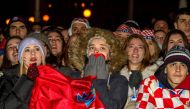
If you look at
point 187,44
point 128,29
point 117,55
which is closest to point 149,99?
point 117,55

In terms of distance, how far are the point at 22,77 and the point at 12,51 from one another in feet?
5.71

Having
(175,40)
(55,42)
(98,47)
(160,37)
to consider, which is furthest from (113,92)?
(160,37)

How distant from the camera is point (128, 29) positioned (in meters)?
7.27

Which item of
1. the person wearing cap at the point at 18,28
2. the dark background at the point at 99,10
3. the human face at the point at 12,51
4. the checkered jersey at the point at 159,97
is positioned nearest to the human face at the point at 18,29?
the person wearing cap at the point at 18,28

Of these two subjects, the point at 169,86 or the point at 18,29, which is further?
the point at 18,29

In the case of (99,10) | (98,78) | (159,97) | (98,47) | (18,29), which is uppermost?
(99,10)

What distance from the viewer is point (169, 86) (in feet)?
15.8

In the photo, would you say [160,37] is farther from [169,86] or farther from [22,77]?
[22,77]

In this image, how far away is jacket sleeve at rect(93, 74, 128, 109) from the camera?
4.47m

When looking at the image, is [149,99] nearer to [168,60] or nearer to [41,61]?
[168,60]

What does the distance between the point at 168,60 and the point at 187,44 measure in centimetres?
143

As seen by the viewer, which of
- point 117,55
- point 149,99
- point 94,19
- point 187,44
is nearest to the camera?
point 149,99

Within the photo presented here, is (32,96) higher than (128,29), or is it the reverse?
(128,29)

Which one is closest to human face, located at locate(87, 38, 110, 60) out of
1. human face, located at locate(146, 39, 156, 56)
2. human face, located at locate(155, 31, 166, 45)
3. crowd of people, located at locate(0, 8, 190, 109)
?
crowd of people, located at locate(0, 8, 190, 109)
